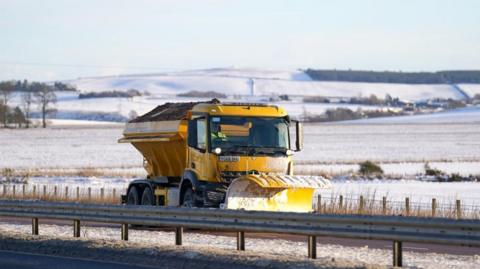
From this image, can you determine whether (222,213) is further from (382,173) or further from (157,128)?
Answer: (382,173)

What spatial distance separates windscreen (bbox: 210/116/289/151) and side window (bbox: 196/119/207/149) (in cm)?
18

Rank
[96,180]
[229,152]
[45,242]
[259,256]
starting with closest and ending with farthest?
[259,256]
[45,242]
[229,152]
[96,180]

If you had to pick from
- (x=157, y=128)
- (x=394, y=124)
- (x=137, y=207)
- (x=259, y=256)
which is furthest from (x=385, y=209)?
(x=394, y=124)

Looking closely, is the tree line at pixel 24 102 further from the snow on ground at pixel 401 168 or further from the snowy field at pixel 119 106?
the snow on ground at pixel 401 168

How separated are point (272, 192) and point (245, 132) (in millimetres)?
1782

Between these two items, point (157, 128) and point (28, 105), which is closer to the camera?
point (157, 128)

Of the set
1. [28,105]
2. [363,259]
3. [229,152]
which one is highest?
[28,105]

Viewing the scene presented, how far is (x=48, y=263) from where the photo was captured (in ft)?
63.9

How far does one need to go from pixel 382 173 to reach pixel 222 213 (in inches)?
1598

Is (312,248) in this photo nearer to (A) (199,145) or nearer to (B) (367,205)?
(A) (199,145)

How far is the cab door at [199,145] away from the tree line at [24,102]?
111 m

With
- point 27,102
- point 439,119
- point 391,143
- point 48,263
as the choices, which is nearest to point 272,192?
point 48,263

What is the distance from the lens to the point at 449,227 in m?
16.1

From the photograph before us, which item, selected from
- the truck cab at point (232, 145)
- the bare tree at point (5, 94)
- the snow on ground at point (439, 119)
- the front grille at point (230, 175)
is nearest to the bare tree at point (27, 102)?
the bare tree at point (5, 94)
